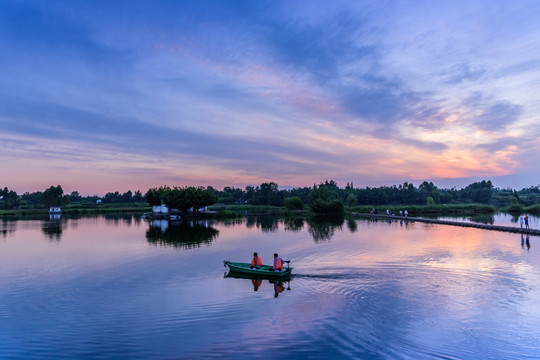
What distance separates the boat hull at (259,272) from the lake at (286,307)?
0.73 m

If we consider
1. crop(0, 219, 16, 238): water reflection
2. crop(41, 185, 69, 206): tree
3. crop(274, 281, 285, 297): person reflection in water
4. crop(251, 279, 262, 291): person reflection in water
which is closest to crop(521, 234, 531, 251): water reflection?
crop(274, 281, 285, 297): person reflection in water

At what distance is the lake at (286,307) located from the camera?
12406mm

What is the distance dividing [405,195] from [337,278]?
476 feet

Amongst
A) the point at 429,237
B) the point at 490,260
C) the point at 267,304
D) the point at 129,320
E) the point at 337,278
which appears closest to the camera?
the point at 129,320

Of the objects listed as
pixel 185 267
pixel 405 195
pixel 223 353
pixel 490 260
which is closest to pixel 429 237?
pixel 490 260

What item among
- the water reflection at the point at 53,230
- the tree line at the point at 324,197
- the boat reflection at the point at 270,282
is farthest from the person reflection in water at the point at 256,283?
the tree line at the point at 324,197

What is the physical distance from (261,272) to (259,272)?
6.9 inches

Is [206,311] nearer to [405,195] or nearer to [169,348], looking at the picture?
[169,348]

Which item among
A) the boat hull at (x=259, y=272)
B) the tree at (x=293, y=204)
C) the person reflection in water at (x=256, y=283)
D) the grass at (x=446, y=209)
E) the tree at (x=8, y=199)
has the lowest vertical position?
the person reflection in water at (x=256, y=283)

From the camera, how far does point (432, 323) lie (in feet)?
46.1

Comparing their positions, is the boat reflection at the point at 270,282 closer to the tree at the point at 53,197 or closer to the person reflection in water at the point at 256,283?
the person reflection in water at the point at 256,283

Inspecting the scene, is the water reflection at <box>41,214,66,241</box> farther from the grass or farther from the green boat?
the grass

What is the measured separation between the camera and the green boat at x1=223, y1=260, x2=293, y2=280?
872 inches

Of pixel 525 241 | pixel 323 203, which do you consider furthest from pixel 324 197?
pixel 525 241
